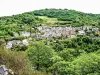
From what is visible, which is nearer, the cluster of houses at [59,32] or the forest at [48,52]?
the forest at [48,52]

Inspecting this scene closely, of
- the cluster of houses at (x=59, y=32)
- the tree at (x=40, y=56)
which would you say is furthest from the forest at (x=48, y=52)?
the cluster of houses at (x=59, y=32)

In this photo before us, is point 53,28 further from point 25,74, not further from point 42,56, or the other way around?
A: point 25,74

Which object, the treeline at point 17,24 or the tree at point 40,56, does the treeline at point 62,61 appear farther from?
the treeline at point 17,24

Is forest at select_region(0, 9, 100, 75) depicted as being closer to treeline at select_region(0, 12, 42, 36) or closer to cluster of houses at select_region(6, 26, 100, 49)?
treeline at select_region(0, 12, 42, 36)

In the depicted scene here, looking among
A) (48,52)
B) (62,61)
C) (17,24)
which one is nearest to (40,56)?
(48,52)

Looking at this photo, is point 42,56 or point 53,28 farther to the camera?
point 53,28

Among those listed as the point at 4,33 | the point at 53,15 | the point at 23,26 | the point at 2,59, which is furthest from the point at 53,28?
the point at 2,59

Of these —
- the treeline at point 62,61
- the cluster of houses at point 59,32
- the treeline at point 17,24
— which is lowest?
the cluster of houses at point 59,32
